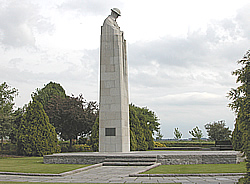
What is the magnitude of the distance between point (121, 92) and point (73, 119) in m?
14.0

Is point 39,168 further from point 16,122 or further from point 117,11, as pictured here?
point 16,122

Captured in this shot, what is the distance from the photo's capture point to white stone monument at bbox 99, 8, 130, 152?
2023 cm

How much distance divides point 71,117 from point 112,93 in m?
13.7

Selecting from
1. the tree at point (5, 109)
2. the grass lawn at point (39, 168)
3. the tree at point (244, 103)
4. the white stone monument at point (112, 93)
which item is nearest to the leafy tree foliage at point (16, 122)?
the tree at point (5, 109)

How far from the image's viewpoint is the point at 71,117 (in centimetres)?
3303

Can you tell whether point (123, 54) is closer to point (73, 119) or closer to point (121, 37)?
point (121, 37)

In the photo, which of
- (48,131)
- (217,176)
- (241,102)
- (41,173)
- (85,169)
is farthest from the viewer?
(48,131)

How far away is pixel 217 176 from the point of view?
10812 millimetres

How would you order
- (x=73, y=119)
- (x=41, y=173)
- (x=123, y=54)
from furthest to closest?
(x=73, y=119), (x=123, y=54), (x=41, y=173)

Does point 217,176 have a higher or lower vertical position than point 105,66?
lower

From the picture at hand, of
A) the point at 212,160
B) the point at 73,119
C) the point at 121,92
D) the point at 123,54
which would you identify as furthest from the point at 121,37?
the point at 73,119

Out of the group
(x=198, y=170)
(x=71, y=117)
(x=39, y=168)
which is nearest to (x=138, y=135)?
(x=71, y=117)

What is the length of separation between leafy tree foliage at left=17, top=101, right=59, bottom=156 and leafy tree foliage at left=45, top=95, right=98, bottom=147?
598 centimetres

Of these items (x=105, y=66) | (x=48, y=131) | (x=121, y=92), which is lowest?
(x=48, y=131)
